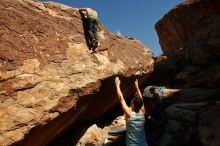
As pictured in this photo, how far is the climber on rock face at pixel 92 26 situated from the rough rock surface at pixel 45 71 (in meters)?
0.18

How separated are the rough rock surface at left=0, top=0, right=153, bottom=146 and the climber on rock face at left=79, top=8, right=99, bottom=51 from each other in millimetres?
179

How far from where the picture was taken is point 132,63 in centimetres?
792

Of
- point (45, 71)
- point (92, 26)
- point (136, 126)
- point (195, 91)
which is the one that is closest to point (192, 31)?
point (195, 91)

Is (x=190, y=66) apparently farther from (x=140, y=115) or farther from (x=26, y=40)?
(x=26, y=40)

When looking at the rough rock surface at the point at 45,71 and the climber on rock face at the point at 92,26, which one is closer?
the rough rock surface at the point at 45,71

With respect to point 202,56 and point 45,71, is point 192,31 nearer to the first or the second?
point 202,56

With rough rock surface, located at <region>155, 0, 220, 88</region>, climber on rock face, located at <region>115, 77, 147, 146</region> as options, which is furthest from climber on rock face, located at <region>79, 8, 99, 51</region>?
rough rock surface, located at <region>155, 0, 220, 88</region>

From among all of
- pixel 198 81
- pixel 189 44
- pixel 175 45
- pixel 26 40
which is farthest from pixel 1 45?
pixel 175 45

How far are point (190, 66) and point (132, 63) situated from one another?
267 cm

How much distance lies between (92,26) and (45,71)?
1.88 m

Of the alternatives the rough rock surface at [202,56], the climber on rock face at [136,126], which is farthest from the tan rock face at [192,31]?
the climber on rock face at [136,126]

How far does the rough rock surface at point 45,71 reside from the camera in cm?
496

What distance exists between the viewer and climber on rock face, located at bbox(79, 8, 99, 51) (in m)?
6.68

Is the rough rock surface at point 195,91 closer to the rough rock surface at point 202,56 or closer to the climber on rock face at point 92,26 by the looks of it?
the rough rock surface at point 202,56
